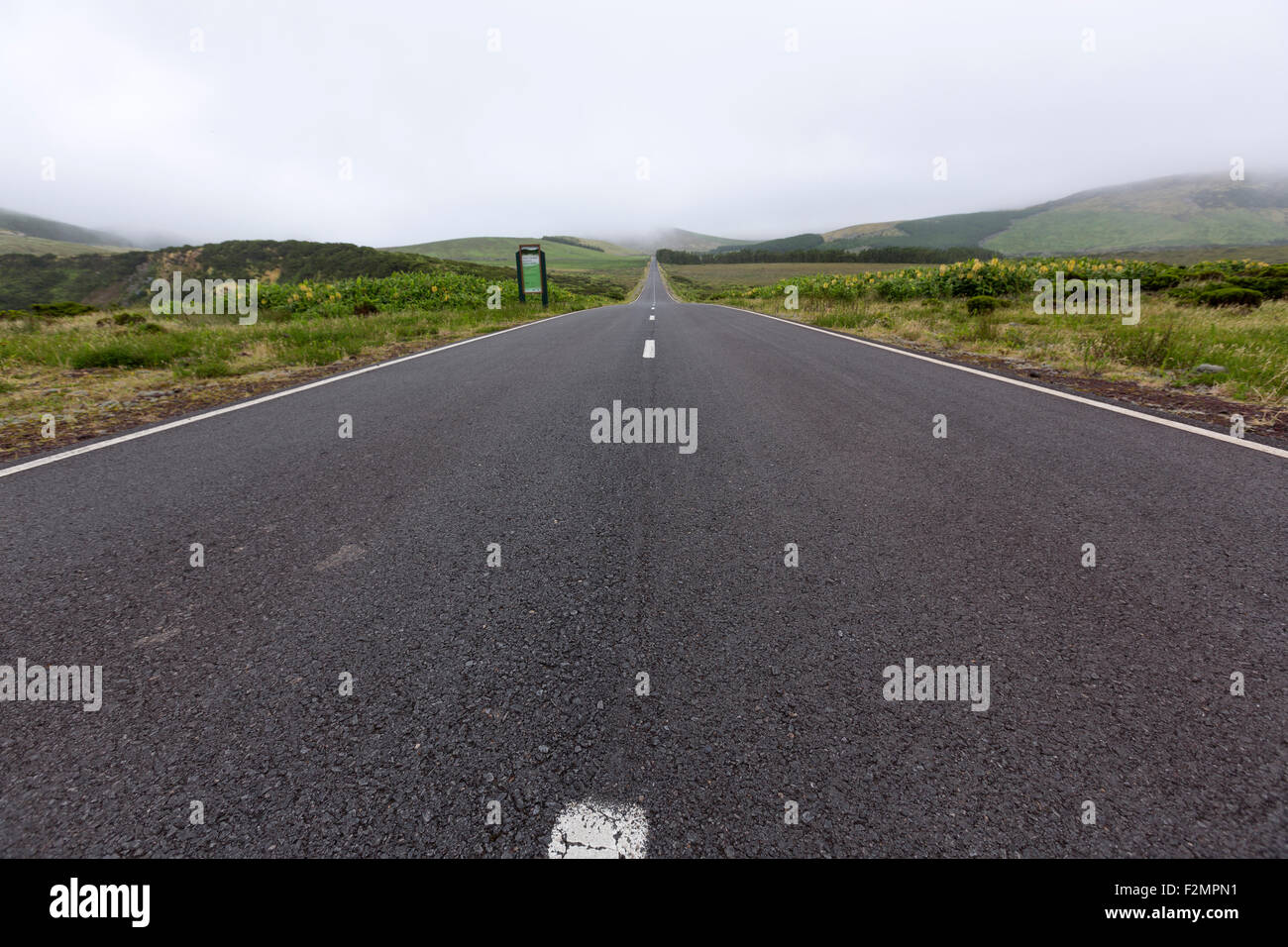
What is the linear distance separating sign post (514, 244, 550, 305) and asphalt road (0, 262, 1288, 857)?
2466 centimetres

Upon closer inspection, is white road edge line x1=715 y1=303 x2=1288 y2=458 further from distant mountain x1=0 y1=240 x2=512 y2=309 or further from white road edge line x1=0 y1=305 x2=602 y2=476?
distant mountain x1=0 y1=240 x2=512 y2=309

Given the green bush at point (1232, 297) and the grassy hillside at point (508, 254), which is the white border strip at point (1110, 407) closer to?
the green bush at point (1232, 297)

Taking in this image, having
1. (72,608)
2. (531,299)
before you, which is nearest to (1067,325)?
(72,608)

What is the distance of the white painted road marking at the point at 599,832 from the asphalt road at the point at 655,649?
0.10ft

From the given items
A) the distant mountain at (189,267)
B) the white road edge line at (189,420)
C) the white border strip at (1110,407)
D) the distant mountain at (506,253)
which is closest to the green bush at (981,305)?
the white border strip at (1110,407)

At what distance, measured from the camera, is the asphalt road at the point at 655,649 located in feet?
4.39

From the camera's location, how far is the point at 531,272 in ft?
89.8

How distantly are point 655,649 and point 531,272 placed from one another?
93.1 ft

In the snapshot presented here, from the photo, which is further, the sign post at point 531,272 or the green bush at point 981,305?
the sign post at point 531,272

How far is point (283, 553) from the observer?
2592 millimetres

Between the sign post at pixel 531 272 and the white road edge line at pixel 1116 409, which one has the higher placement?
the sign post at pixel 531 272

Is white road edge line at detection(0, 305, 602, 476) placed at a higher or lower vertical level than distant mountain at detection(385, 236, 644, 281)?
lower

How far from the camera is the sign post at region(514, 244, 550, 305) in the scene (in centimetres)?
2634

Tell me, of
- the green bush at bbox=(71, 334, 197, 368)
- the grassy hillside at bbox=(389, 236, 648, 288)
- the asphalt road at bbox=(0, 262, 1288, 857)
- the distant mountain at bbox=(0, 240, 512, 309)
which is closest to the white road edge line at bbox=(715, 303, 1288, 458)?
the asphalt road at bbox=(0, 262, 1288, 857)
